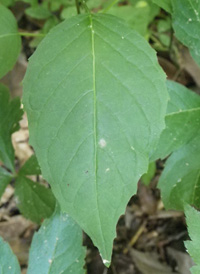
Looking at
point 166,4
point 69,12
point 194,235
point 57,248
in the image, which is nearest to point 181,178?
point 194,235

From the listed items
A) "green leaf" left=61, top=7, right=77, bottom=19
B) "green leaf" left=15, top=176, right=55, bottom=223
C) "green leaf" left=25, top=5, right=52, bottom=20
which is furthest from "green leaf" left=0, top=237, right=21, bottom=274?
"green leaf" left=25, top=5, right=52, bottom=20

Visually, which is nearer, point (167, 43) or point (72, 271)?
point (72, 271)

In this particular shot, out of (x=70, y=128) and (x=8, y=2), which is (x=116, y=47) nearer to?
(x=70, y=128)

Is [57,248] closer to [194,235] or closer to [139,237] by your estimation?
[194,235]

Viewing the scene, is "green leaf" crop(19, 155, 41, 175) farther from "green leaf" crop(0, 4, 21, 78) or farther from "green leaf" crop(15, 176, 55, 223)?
"green leaf" crop(0, 4, 21, 78)

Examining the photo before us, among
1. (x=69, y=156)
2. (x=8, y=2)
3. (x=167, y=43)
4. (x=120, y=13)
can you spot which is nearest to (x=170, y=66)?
(x=167, y=43)

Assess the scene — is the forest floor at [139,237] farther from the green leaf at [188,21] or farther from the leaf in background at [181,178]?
the green leaf at [188,21]
